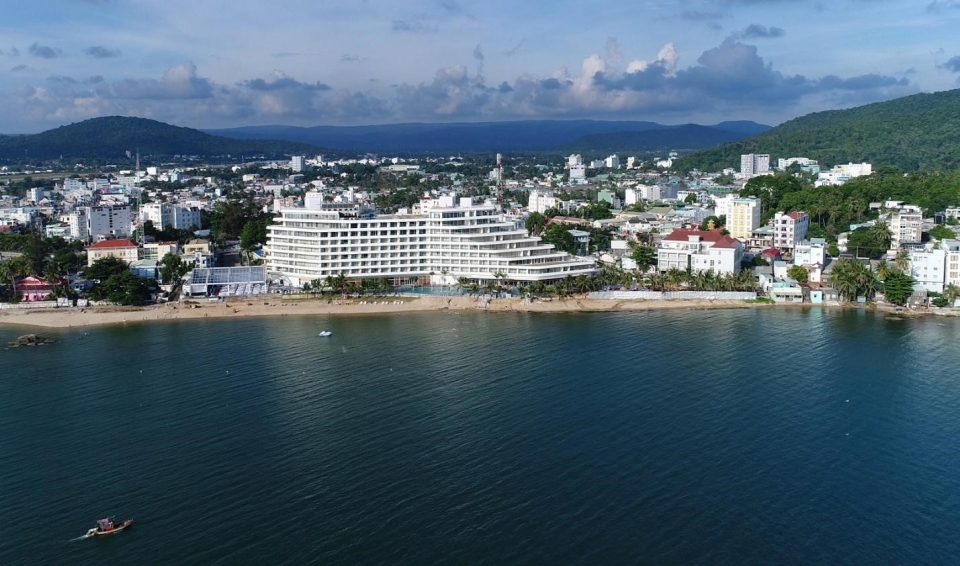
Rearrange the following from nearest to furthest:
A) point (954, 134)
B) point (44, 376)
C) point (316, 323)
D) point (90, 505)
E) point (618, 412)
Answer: point (90, 505), point (618, 412), point (44, 376), point (316, 323), point (954, 134)

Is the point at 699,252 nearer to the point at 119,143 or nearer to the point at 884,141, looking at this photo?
the point at 884,141

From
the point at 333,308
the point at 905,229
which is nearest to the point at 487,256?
the point at 333,308

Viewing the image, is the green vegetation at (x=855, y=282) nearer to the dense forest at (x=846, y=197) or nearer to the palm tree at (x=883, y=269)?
the palm tree at (x=883, y=269)

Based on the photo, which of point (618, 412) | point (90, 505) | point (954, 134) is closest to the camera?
point (90, 505)

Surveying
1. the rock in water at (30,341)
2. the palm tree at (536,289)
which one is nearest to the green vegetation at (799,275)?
the palm tree at (536,289)

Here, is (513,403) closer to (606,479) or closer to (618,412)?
(618,412)

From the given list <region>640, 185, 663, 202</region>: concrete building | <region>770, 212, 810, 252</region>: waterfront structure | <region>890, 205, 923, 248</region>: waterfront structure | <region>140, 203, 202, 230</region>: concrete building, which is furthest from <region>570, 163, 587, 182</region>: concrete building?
<region>890, 205, 923, 248</region>: waterfront structure

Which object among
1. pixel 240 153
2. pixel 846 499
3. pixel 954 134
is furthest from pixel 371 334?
pixel 240 153
